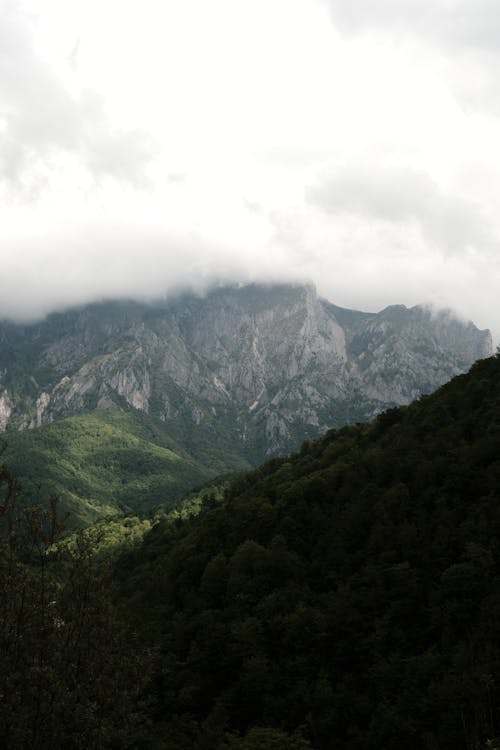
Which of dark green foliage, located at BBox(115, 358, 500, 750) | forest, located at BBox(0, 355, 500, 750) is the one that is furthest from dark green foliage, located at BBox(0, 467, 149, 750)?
dark green foliage, located at BBox(115, 358, 500, 750)

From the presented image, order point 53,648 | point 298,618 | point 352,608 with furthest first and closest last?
point 298,618, point 352,608, point 53,648

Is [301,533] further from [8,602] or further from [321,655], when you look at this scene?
[8,602]

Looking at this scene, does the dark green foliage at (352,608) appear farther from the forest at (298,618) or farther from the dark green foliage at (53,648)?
the dark green foliage at (53,648)

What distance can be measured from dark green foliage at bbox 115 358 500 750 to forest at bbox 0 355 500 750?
0.71ft

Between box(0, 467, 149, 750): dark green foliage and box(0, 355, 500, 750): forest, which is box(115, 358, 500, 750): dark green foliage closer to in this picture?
box(0, 355, 500, 750): forest

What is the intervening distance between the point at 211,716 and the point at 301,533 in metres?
36.7

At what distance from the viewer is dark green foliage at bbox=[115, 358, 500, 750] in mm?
46656

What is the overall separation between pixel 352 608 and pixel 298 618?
21.3 ft

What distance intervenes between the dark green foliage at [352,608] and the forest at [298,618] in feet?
0.71

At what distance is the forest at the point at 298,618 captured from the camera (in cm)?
2730

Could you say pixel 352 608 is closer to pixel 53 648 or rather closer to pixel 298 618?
pixel 298 618

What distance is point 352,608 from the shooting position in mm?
62000

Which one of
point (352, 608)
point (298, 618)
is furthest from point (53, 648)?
point (352, 608)

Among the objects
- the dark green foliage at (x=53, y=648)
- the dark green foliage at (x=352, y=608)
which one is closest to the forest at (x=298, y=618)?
the dark green foliage at (x=53, y=648)
